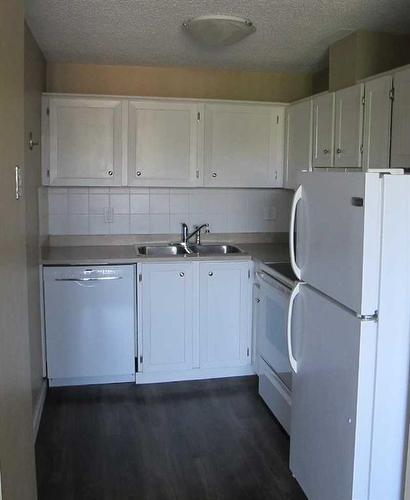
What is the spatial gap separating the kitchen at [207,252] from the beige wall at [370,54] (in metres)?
0.01

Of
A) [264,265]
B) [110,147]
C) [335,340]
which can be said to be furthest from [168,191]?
[335,340]

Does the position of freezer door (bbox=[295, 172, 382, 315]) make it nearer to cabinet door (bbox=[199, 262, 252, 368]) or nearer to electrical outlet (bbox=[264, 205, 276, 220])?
cabinet door (bbox=[199, 262, 252, 368])

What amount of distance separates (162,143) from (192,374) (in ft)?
5.51

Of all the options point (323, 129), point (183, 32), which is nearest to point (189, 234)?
point (323, 129)

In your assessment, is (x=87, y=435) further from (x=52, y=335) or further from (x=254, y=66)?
(x=254, y=66)

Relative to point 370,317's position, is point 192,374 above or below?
below

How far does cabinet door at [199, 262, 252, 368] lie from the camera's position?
148 inches

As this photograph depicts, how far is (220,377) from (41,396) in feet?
4.11

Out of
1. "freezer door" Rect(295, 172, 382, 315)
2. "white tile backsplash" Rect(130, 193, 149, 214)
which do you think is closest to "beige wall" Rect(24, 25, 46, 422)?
"white tile backsplash" Rect(130, 193, 149, 214)

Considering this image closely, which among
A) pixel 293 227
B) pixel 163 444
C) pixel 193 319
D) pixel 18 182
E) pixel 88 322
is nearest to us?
pixel 18 182

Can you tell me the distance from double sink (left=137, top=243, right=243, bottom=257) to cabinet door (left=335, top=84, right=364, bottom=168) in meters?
1.20

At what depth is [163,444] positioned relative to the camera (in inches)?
119

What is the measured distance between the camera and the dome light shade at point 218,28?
2.83 meters

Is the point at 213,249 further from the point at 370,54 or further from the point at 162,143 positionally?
the point at 370,54
